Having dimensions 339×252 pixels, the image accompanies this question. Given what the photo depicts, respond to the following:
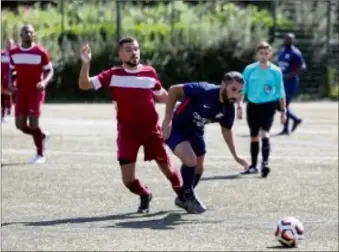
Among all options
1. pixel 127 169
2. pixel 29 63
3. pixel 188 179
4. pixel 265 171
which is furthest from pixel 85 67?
pixel 265 171

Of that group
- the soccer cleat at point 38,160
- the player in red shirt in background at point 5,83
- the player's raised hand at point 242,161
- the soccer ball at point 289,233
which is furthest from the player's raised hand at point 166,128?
the player in red shirt in background at point 5,83

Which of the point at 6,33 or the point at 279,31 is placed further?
the point at 279,31

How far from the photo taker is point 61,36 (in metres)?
32.2

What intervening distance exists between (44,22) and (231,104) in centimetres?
2238

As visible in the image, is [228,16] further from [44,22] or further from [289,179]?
[289,179]

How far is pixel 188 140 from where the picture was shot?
1141 centimetres

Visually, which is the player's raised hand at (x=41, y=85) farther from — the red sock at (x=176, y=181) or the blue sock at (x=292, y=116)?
the blue sock at (x=292, y=116)

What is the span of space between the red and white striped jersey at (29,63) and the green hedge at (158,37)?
16.1 meters

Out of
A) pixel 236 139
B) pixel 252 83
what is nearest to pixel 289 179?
pixel 252 83

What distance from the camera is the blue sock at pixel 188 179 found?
1131 cm

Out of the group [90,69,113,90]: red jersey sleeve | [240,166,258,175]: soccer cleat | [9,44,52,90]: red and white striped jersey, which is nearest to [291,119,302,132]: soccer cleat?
[240,166,258,175]: soccer cleat

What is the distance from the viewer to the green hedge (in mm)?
31594

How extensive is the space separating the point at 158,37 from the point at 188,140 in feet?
69.4

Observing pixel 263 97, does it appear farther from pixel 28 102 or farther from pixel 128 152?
pixel 128 152
